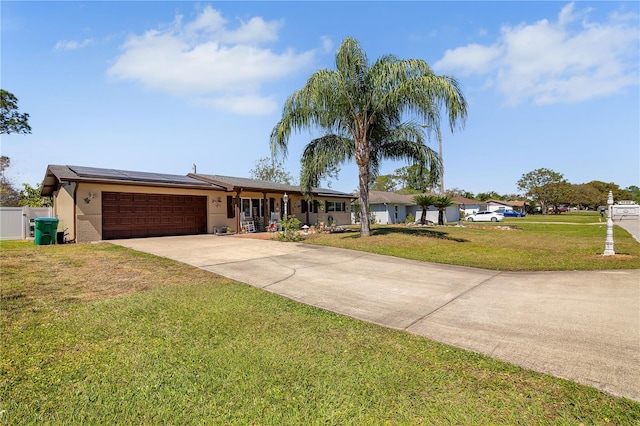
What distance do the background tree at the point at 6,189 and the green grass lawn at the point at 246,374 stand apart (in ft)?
112

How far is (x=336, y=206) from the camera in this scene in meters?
26.9

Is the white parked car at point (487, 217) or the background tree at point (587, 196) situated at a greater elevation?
the background tree at point (587, 196)

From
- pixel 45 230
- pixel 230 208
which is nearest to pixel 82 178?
pixel 45 230

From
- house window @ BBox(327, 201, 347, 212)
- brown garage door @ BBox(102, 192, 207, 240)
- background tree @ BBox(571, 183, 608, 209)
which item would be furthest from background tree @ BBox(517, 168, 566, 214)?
brown garage door @ BBox(102, 192, 207, 240)

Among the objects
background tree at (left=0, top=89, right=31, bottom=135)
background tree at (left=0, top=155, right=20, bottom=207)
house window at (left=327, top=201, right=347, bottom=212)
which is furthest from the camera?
background tree at (left=0, top=155, right=20, bottom=207)

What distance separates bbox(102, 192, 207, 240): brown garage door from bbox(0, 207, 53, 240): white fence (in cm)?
424

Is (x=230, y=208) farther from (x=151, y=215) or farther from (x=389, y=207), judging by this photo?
(x=389, y=207)

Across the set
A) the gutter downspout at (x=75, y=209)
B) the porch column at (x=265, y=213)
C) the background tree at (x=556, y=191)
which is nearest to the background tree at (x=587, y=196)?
the background tree at (x=556, y=191)

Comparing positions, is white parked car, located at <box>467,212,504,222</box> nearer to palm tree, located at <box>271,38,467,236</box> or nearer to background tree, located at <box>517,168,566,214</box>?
palm tree, located at <box>271,38,467,236</box>

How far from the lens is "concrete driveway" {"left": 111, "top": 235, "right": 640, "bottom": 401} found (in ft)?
10.6

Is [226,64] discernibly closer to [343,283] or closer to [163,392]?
[343,283]

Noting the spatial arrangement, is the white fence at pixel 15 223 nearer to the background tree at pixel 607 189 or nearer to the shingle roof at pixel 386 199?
the shingle roof at pixel 386 199

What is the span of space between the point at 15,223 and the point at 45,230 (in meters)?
5.44

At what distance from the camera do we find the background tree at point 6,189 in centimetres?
2864
